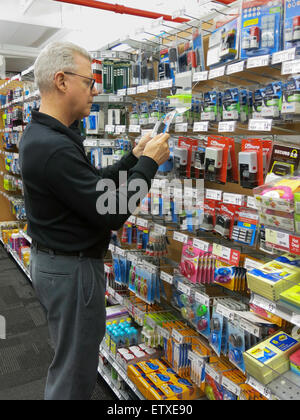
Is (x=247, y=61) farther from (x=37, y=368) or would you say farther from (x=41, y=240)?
(x=37, y=368)

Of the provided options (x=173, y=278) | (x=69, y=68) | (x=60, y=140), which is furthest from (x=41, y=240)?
(x=173, y=278)

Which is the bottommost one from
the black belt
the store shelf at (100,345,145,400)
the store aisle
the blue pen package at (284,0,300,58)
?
the store aisle

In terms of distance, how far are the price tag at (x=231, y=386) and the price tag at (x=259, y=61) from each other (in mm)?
1518

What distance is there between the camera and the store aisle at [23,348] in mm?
2602

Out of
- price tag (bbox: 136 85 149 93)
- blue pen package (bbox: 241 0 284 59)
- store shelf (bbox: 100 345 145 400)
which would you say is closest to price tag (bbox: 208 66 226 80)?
blue pen package (bbox: 241 0 284 59)

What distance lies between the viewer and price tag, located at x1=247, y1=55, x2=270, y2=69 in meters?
1.48

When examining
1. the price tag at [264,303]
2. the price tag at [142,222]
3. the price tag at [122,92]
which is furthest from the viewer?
the price tag at [122,92]

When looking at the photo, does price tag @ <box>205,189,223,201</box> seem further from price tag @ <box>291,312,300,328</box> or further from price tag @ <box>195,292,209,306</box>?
price tag @ <box>291,312,300,328</box>

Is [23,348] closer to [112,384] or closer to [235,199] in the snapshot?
[112,384]

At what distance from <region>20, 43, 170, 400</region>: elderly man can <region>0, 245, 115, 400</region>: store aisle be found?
1.08 m

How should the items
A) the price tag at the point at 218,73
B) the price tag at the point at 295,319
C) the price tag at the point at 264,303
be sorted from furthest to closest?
the price tag at the point at 218,73 → the price tag at the point at 264,303 → the price tag at the point at 295,319

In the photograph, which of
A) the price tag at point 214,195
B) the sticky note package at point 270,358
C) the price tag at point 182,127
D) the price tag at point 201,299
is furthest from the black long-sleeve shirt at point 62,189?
the sticky note package at point 270,358

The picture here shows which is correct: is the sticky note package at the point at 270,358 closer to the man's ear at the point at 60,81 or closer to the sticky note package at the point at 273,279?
the sticky note package at the point at 273,279

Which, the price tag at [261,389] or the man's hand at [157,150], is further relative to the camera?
the man's hand at [157,150]
